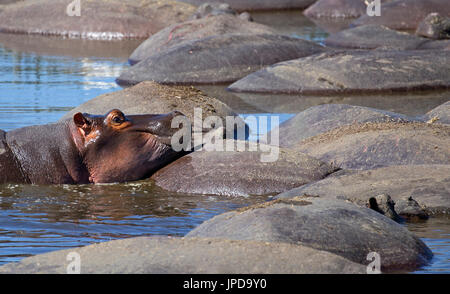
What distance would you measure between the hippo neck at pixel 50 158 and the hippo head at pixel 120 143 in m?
0.07

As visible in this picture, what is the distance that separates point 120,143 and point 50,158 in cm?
62

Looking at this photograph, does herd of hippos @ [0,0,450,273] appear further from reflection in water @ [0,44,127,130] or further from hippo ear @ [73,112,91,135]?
reflection in water @ [0,44,127,130]

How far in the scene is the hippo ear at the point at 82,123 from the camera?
7949 millimetres

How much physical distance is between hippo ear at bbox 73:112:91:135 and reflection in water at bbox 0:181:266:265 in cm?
49

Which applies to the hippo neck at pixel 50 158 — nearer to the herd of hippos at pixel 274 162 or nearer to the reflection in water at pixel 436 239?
the herd of hippos at pixel 274 162

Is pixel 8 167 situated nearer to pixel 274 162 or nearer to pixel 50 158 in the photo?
pixel 50 158

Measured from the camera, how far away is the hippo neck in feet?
26.3

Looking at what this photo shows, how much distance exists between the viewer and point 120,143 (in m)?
8.01

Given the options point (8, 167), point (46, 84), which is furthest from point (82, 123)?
point (46, 84)

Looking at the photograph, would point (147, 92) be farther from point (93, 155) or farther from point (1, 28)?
point (1, 28)

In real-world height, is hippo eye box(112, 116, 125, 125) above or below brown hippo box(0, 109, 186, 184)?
above

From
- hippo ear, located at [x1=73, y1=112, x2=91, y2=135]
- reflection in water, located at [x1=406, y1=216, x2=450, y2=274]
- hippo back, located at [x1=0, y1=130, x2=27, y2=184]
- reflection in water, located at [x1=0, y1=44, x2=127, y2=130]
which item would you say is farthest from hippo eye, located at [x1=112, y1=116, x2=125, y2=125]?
reflection in water, located at [x1=0, y1=44, x2=127, y2=130]
